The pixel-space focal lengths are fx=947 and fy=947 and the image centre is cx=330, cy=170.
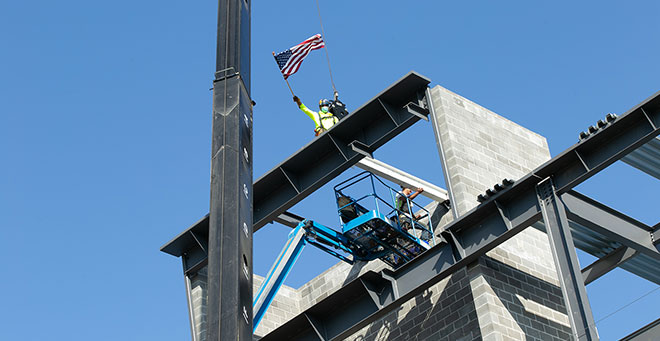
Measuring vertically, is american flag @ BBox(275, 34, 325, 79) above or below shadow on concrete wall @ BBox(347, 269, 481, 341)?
above

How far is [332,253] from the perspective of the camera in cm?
2267

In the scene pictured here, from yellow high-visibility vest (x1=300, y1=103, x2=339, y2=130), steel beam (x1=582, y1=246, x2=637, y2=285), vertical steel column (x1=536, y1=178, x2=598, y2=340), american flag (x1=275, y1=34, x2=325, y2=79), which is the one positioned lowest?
vertical steel column (x1=536, y1=178, x2=598, y2=340)

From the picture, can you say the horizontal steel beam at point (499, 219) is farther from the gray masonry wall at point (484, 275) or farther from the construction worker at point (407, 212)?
the construction worker at point (407, 212)

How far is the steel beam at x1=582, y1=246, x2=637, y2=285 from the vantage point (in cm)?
2055

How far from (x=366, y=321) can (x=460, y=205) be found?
345 centimetres

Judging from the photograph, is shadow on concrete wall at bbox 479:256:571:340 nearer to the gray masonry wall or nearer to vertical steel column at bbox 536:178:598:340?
the gray masonry wall

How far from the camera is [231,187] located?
25.7 ft

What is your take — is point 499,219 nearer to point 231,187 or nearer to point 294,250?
point 294,250

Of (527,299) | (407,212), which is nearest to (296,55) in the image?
(407,212)

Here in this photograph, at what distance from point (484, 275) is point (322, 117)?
20.7 ft

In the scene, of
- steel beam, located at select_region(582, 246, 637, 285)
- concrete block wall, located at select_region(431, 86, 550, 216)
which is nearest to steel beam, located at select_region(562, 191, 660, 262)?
steel beam, located at select_region(582, 246, 637, 285)

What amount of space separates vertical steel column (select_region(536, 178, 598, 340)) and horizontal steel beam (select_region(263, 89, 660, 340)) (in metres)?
0.20

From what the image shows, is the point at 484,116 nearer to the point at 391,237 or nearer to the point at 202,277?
the point at 391,237

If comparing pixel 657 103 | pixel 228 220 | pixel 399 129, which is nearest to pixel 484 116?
pixel 399 129
